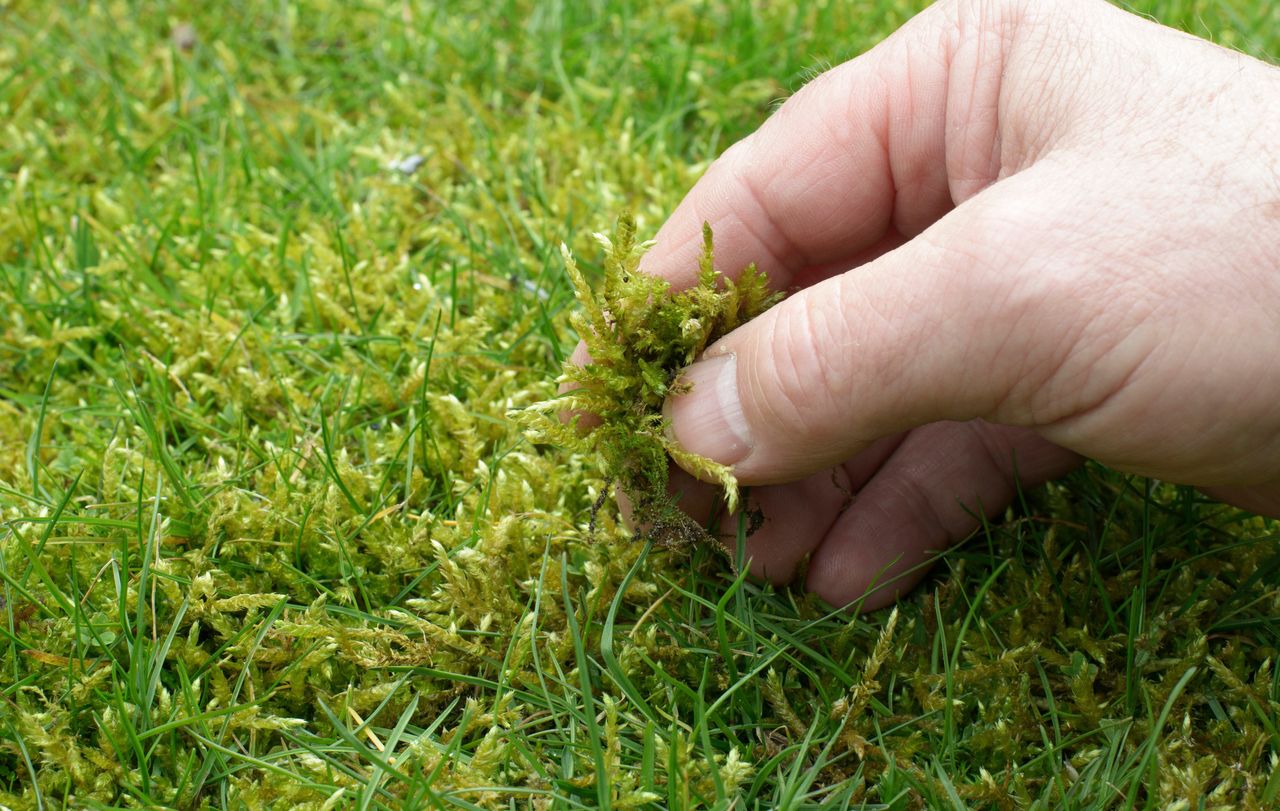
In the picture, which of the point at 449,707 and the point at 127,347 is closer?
the point at 449,707

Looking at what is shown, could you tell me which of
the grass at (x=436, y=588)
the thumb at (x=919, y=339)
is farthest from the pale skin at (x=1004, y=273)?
the grass at (x=436, y=588)

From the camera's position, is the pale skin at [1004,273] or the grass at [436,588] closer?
the pale skin at [1004,273]

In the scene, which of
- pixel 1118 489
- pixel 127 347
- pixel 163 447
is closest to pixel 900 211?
pixel 1118 489

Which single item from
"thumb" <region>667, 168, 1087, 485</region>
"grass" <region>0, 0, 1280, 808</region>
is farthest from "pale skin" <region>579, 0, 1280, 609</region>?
"grass" <region>0, 0, 1280, 808</region>

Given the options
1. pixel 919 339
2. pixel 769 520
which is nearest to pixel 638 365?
pixel 769 520

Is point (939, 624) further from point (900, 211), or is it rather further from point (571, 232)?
point (571, 232)

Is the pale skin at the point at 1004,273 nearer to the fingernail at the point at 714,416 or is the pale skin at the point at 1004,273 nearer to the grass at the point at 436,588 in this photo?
the fingernail at the point at 714,416
